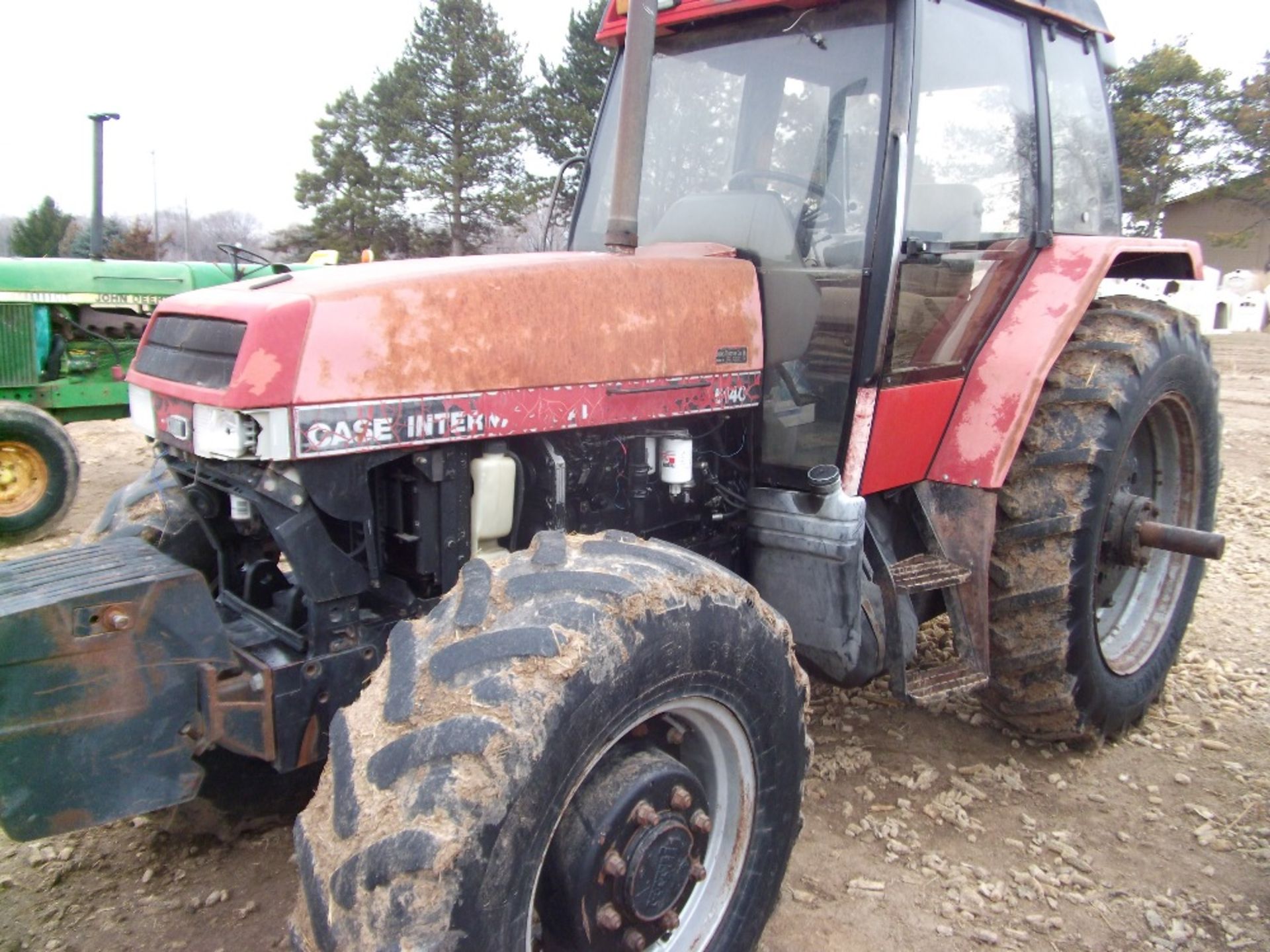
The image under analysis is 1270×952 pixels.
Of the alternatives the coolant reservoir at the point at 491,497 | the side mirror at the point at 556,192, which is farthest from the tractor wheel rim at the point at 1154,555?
the coolant reservoir at the point at 491,497

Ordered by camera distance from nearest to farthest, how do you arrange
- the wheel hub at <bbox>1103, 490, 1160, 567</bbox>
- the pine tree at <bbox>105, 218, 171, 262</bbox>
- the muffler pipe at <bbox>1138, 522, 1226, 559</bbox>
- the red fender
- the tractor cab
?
the tractor cab, the red fender, the muffler pipe at <bbox>1138, 522, 1226, 559</bbox>, the wheel hub at <bbox>1103, 490, 1160, 567</bbox>, the pine tree at <bbox>105, 218, 171, 262</bbox>

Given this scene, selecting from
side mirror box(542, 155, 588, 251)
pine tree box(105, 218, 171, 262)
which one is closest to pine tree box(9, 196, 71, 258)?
pine tree box(105, 218, 171, 262)

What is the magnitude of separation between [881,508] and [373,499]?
172 centimetres

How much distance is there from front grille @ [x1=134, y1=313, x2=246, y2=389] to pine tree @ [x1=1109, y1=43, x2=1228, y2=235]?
22.9m

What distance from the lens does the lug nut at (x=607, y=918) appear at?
6.59 feet

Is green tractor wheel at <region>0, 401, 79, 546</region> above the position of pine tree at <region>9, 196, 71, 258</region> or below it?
below

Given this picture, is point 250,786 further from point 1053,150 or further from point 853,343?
point 1053,150

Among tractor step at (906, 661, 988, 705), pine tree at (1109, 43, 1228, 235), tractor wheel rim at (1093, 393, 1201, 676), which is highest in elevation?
pine tree at (1109, 43, 1228, 235)

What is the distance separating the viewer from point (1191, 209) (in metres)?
30.1

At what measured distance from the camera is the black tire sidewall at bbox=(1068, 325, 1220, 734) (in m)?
3.27

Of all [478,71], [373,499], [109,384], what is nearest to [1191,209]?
[478,71]

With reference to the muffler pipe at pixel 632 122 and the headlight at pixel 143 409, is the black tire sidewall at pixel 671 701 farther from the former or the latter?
the headlight at pixel 143 409

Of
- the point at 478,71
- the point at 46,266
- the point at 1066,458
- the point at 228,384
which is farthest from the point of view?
the point at 478,71

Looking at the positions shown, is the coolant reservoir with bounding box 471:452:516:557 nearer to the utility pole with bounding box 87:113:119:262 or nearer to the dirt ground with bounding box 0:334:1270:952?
the dirt ground with bounding box 0:334:1270:952
